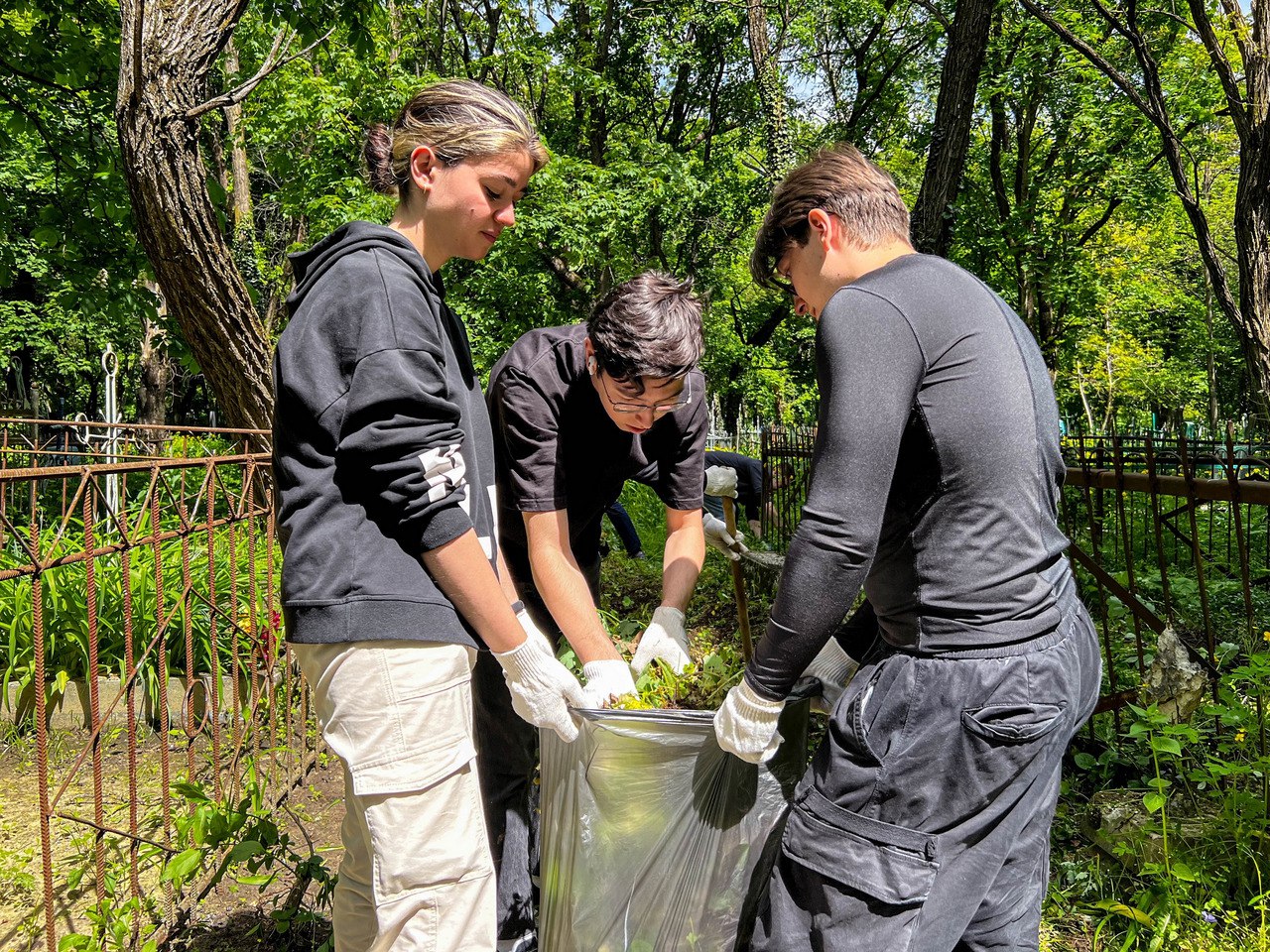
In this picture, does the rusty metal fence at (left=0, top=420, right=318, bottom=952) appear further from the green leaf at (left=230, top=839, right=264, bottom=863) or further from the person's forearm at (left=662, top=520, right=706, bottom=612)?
the person's forearm at (left=662, top=520, right=706, bottom=612)

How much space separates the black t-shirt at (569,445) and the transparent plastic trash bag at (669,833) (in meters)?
0.64

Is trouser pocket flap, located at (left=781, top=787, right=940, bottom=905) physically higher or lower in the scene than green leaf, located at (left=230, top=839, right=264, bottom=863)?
higher

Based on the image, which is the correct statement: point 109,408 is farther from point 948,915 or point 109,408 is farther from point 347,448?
point 948,915

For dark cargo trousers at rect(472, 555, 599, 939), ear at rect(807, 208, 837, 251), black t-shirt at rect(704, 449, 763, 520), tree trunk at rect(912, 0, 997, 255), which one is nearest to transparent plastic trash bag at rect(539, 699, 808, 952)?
dark cargo trousers at rect(472, 555, 599, 939)

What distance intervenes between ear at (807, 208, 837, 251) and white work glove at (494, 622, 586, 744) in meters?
0.88

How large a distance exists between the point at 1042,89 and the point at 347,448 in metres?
12.1

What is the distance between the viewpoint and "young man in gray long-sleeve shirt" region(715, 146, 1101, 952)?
1243 mm

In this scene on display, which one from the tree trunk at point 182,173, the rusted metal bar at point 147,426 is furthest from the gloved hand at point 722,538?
the tree trunk at point 182,173

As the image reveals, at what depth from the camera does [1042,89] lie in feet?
35.9

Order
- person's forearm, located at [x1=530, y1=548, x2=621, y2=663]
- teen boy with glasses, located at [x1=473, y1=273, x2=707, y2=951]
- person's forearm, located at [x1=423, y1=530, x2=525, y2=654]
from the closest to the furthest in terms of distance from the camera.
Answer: person's forearm, located at [x1=423, y1=530, x2=525, y2=654] → teen boy with glasses, located at [x1=473, y1=273, x2=707, y2=951] → person's forearm, located at [x1=530, y1=548, x2=621, y2=663]

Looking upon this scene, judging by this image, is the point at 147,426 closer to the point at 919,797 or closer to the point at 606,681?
the point at 606,681

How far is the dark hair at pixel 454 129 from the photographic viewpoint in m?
1.48

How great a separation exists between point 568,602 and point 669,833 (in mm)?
579

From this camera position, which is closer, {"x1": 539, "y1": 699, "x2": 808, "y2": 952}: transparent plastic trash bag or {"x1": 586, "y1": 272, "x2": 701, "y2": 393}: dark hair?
{"x1": 539, "y1": 699, "x2": 808, "y2": 952}: transparent plastic trash bag
